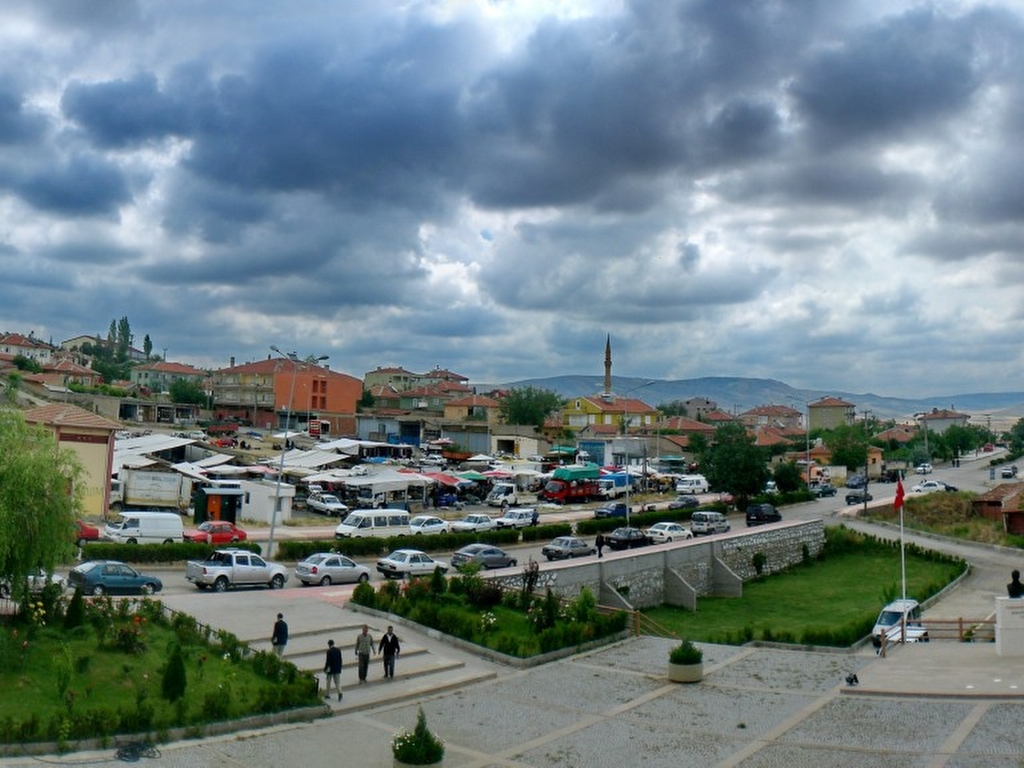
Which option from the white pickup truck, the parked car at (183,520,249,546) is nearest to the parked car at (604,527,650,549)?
the parked car at (183,520,249,546)

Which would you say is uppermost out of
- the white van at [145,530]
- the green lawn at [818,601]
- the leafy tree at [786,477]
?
the leafy tree at [786,477]

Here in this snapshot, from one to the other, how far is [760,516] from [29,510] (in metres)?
41.6

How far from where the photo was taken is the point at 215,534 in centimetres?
3609

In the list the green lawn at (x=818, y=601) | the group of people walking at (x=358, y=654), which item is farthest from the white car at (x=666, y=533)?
the group of people walking at (x=358, y=654)

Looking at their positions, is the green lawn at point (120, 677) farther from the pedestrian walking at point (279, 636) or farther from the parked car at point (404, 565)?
the parked car at point (404, 565)

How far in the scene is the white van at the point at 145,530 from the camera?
112ft

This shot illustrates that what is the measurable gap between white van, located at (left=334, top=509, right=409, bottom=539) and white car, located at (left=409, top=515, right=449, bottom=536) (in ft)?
1.21

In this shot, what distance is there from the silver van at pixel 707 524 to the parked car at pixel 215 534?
22.7m

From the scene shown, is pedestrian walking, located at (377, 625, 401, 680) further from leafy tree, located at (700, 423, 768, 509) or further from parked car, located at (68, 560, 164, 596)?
leafy tree, located at (700, 423, 768, 509)

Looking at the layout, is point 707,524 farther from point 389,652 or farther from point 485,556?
point 389,652

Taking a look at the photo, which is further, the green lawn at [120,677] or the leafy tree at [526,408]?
the leafy tree at [526,408]

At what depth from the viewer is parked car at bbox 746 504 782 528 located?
174ft

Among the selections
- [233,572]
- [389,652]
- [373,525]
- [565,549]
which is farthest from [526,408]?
[389,652]

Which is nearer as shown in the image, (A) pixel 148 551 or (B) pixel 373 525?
(A) pixel 148 551
